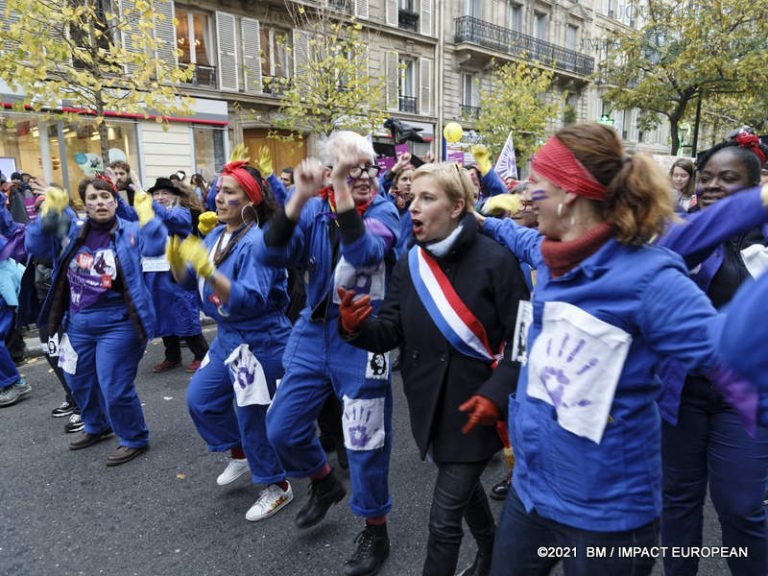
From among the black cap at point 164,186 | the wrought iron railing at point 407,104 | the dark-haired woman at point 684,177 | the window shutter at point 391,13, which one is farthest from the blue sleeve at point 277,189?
the window shutter at point 391,13

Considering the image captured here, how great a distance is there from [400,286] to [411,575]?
1.46 metres

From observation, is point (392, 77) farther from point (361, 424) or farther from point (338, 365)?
point (361, 424)

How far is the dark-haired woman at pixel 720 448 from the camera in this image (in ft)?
6.77

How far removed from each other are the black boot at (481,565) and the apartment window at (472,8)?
82.2 feet

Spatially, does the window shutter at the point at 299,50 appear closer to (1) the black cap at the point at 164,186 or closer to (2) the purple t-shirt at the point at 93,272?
(1) the black cap at the point at 164,186

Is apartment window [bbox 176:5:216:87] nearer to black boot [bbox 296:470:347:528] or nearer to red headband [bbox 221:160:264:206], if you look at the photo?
red headband [bbox 221:160:264:206]

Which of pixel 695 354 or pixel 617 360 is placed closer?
pixel 695 354

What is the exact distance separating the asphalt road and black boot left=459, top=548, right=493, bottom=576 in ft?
0.45

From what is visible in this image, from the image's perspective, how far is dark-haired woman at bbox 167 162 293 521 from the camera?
3.05 meters

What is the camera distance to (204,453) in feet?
13.3

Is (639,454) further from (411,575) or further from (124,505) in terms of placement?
(124,505)

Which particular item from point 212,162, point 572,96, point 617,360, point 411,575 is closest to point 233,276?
point 411,575

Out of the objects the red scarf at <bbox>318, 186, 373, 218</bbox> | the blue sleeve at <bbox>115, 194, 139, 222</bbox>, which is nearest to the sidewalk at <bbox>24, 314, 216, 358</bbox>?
the blue sleeve at <bbox>115, 194, 139, 222</bbox>

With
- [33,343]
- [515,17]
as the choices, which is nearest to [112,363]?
[33,343]
